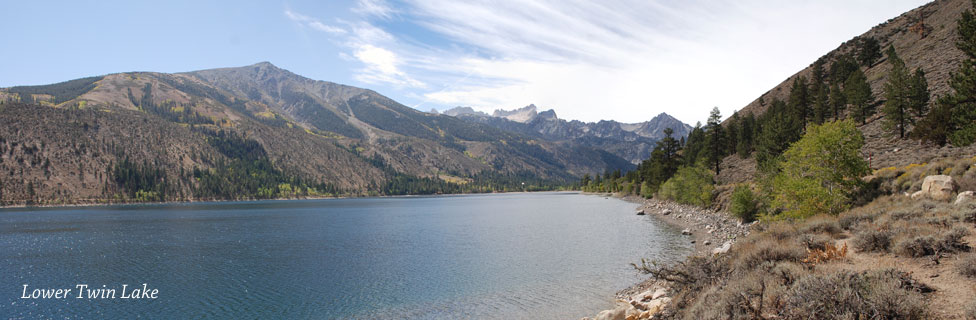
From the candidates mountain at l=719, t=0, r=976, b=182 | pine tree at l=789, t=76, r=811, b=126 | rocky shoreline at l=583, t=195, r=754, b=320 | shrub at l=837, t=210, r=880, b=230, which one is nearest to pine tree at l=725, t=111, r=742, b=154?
mountain at l=719, t=0, r=976, b=182

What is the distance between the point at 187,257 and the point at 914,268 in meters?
59.4

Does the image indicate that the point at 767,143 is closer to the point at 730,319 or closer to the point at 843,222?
the point at 843,222

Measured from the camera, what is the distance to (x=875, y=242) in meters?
17.6

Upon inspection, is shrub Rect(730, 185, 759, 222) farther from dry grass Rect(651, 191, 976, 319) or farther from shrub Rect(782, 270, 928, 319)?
shrub Rect(782, 270, 928, 319)

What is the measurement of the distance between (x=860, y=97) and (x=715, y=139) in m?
27.7

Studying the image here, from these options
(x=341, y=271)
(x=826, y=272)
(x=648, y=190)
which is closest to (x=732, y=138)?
(x=648, y=190)

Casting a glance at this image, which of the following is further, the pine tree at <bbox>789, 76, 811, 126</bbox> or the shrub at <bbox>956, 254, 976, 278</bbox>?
the pine tree at <bbox>789, 76, 811, 126</bbox>

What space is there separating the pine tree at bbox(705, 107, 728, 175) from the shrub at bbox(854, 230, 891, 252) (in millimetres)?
81239

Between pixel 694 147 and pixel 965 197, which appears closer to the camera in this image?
pixel 965 197

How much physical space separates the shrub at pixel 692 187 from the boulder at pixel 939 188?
49.5 m

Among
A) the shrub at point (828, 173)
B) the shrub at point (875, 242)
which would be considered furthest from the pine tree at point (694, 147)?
the shrub at point (875, 242)

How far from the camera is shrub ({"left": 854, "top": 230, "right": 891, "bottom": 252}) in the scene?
1742 centimetres

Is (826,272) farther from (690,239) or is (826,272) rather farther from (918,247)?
(690,239)

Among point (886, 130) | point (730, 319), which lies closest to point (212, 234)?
point (730, 319)
